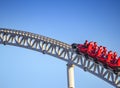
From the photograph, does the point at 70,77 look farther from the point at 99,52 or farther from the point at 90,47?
the point at 90,47

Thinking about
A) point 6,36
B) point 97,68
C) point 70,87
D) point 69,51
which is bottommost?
point 70,87

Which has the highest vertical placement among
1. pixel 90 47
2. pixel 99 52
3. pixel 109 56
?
pixel 90 47

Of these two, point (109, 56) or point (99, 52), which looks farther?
point (99, 52)

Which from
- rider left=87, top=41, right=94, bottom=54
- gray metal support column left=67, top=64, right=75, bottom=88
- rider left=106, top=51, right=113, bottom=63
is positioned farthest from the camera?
rider left=87, top=41, right=94, bottom=54

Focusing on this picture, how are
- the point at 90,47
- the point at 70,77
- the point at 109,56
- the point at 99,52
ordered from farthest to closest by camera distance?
1. the point at 90,47
2. the point at 99,52
3. the point at 109,56
4. the point at 70,77

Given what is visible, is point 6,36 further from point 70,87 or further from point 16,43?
point 70,87

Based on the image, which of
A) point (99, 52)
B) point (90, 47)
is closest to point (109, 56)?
point (99, 52)

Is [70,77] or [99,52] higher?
[99,52]

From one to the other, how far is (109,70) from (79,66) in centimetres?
383

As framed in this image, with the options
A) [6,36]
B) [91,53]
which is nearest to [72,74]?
[91,53]

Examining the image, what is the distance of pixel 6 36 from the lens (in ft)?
132

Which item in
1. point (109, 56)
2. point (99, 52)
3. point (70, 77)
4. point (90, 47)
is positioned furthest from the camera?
point (90, 47)

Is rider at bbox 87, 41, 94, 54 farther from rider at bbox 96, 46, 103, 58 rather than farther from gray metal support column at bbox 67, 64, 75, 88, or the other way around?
gray metal support column at bbox 67, 64, 75, 88

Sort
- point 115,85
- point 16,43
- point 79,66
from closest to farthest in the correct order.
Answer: point 115,85
point 79,66
point 16,43
